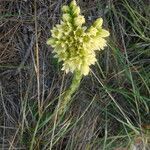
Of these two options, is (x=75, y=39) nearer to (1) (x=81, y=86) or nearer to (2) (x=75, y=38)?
(2) (x=75, y=38)

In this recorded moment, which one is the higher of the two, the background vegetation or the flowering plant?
the flowering plant

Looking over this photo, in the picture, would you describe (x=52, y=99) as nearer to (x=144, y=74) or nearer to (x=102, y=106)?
(x=102, y=106)

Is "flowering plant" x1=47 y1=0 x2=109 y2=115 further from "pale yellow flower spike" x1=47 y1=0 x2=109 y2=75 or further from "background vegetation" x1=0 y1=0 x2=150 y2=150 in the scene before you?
"background vegetation" x1=0 y1=0 x2=150 y2=150

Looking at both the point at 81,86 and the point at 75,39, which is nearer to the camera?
the point at 75,39

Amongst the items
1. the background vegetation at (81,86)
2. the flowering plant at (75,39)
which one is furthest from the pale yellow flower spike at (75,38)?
the background vegetation at (81,86)

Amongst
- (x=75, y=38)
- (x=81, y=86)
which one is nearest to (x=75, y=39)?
(x=75, y=38)

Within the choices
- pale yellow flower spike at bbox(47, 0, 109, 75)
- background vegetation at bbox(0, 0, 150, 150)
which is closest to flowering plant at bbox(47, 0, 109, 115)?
pale yellow flower spike at bbox(47, 0, 109, 75)
